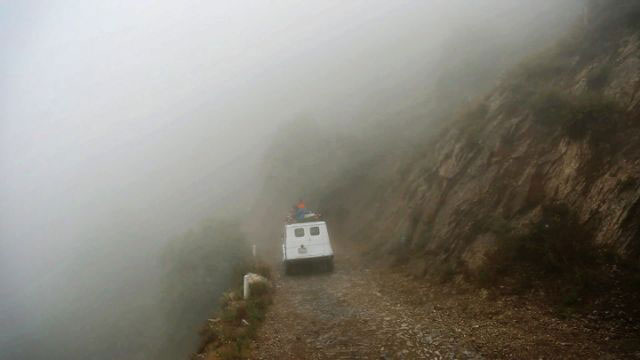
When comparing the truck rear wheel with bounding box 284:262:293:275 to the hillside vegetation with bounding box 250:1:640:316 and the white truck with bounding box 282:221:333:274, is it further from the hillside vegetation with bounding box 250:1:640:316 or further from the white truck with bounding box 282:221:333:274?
the hillside vegetation with bounding box 250:1:640:316

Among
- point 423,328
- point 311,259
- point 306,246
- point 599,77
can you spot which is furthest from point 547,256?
point 306,246

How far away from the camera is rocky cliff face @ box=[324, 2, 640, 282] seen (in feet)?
40.2

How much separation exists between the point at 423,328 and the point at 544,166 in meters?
6.72

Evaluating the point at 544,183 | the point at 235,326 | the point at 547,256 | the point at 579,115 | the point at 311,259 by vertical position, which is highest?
the point at 579,115

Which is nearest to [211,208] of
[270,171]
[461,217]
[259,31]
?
[270,171]

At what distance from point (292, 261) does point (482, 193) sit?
29.9ft

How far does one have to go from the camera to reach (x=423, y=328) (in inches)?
481

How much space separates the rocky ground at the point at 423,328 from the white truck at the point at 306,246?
11.0 feet

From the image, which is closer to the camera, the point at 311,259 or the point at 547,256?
the point at 547,256

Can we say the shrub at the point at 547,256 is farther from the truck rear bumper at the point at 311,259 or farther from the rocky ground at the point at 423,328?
the truck rear bumper at the point at 311,259

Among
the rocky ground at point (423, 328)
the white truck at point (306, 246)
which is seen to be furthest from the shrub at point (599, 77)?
the white truck at point (306, 246)

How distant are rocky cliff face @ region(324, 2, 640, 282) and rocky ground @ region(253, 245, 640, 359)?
1.64 meters

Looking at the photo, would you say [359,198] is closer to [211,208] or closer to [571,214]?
[571,214]

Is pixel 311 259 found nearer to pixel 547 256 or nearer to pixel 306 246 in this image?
pixel 306 246
